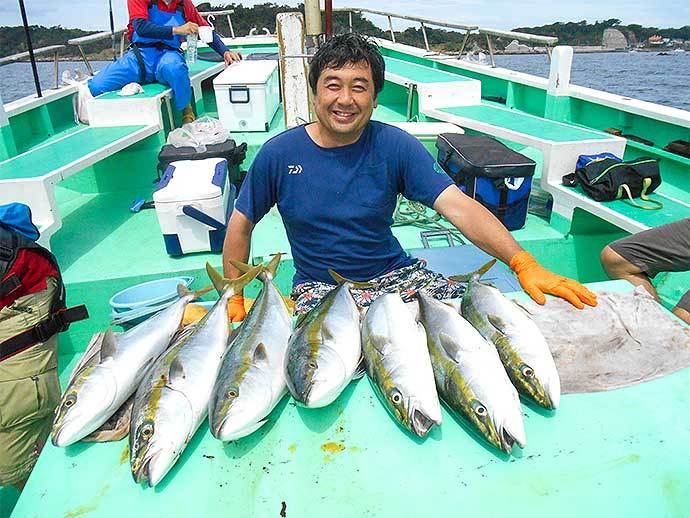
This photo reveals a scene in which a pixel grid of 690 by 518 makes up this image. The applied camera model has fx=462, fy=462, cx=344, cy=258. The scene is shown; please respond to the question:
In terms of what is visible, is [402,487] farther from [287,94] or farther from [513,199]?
[287,94]

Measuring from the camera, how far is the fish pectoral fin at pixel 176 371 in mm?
1524

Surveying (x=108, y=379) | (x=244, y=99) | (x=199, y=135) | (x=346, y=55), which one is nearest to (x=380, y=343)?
(x=108, y=379)

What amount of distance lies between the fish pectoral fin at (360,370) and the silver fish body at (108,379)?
77 centimetres

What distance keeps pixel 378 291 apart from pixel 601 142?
2.93 meters

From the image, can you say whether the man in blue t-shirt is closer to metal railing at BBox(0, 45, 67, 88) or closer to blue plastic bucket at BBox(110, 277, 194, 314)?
blue plastic bucket at BBox(110, 277, 194, 314)

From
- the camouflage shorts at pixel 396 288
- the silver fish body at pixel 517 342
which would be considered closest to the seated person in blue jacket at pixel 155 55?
A: the camouflage shorts at pixel 396 288

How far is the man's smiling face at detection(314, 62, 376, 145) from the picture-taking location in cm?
216

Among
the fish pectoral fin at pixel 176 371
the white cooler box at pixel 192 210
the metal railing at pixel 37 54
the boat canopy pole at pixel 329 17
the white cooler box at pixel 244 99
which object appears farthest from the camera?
the metal railing at pixel 37 54

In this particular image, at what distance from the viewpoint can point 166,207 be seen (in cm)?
339

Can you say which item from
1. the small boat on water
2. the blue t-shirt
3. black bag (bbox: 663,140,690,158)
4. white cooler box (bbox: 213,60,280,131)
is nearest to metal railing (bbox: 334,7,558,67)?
the small boat on water

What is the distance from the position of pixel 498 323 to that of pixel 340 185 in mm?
1056

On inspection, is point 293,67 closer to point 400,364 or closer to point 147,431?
point 400,364

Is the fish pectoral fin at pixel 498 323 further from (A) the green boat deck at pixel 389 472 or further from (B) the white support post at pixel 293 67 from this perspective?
(B) the white support post at pixel 293 67

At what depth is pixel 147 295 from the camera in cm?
318
